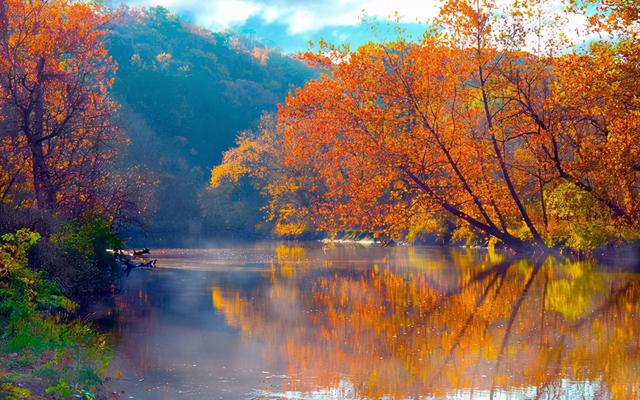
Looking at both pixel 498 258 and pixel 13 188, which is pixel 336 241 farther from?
pixel 13 188

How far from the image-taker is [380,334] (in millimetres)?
18375

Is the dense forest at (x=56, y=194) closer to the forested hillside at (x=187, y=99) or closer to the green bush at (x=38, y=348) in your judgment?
the green bush at (x=38, y=348)

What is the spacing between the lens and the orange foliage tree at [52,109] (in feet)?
92.9

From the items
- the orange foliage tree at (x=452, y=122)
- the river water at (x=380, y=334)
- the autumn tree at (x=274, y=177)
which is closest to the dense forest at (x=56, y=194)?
the river water at (x=380, y=334)

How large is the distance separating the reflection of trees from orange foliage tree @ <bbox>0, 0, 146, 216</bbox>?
722 centimetres

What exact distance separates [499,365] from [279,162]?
64.8 meters

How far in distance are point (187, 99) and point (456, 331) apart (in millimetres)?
110460

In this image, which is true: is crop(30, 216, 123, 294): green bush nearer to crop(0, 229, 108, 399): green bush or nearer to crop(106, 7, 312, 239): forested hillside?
crop(0, 229, 108, 399): green bush

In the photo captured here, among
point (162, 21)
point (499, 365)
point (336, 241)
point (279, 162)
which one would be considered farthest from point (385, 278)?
point (162, 21)

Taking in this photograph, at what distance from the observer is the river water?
13.1 meters

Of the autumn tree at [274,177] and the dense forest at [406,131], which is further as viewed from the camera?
the autumn tree at [274,177]

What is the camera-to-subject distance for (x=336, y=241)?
68.6 meters

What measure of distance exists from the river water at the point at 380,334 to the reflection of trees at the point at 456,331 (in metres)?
0.04

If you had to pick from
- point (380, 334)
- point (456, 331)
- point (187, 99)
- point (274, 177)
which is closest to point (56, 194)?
point (380, 334)
